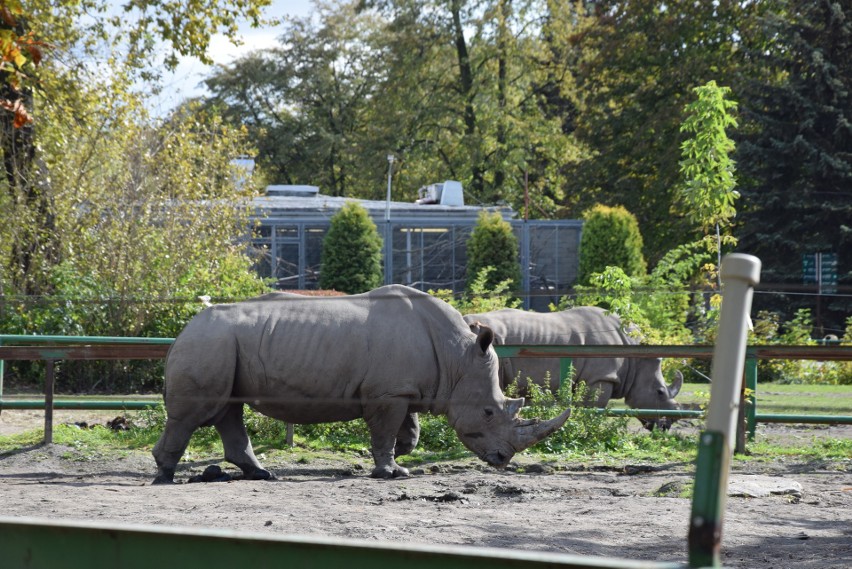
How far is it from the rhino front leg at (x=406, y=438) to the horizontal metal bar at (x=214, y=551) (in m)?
7.71

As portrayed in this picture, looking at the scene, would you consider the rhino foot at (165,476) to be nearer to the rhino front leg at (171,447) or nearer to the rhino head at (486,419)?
the rhino front leg at (171,447)

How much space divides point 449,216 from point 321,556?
1169 inches

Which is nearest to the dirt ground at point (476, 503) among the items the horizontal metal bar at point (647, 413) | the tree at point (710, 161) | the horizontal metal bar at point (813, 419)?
the horizontal metal bar at point (813, 419)

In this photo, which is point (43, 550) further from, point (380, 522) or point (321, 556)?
point (380, 522)

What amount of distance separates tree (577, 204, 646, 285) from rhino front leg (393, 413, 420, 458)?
16.9 metres

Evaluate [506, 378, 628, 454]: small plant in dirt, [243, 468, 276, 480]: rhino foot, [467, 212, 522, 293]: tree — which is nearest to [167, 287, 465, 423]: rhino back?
[243, 468, 276, 480]: rhino foot

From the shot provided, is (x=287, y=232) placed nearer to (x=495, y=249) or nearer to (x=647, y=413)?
(x=495, y=249)

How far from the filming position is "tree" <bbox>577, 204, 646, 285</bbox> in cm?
2647

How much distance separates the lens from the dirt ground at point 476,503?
602 centimetres

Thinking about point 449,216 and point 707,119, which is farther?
point 449,216

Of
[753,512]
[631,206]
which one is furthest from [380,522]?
[631,206]

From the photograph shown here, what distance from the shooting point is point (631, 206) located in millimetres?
33562

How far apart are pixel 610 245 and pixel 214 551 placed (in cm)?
2511

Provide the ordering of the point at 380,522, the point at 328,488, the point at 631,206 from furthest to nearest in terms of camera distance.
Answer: the point at 631,206
the point at 328,488
the point at 380,522
